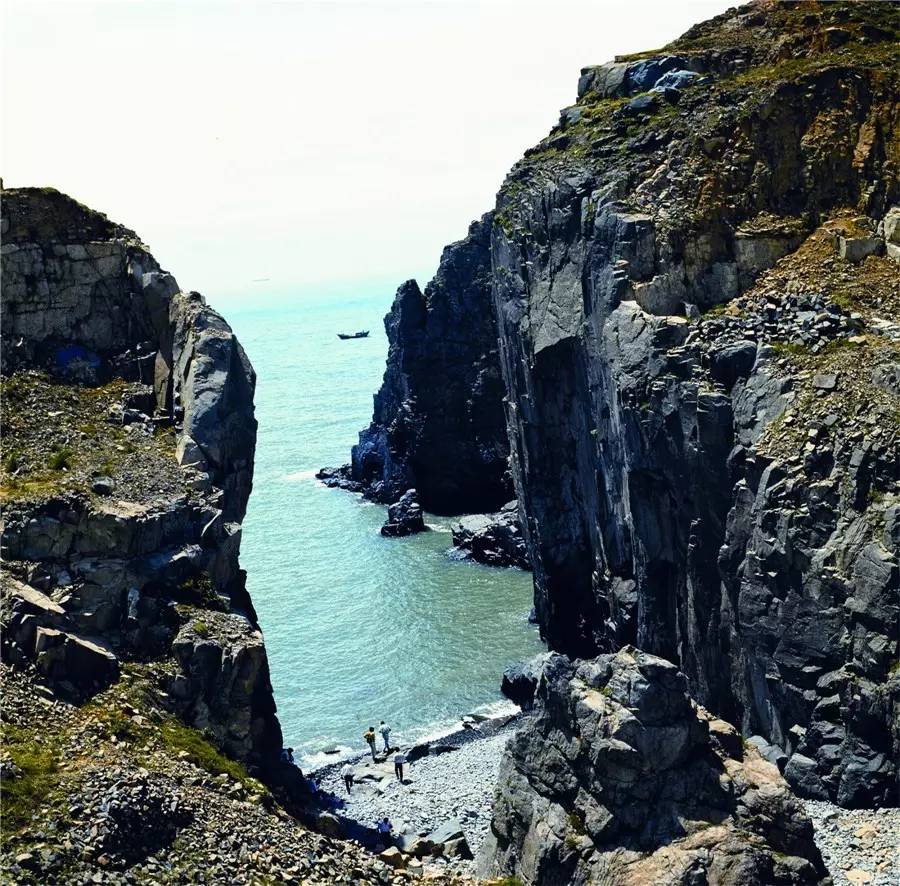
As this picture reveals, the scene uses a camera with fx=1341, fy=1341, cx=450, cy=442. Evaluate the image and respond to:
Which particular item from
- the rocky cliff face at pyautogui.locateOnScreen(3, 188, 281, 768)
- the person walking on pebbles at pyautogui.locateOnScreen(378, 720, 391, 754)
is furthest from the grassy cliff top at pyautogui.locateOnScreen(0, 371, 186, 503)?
the person walking on pebbles at pyautogui.locateOnScreen(378, 720, 391, 754)

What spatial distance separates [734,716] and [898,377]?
16860 mm

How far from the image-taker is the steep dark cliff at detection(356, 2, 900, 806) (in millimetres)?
54281

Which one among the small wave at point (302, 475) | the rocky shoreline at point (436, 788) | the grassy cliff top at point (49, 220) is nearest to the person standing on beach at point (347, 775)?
the rocky shoreline at point (436, 788)

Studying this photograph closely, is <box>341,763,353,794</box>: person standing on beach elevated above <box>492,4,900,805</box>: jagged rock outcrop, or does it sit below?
below

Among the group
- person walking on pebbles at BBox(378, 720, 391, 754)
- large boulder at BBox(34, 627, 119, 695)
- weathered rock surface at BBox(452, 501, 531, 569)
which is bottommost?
person walking on pebbles at BBox(378, 720, 391, 754)

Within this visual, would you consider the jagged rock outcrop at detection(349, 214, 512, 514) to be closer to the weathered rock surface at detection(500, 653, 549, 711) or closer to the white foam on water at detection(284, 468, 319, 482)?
the white foam on water at detection(284, 468, 319, 482)

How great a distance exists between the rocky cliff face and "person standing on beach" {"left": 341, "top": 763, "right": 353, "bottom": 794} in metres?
9.32

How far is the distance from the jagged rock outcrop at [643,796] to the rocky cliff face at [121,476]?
1120cm

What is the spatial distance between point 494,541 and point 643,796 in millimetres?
56763

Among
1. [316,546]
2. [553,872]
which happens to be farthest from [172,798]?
[316,546]

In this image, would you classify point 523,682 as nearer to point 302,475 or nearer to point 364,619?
point 364,619

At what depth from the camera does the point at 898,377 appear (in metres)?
55.7

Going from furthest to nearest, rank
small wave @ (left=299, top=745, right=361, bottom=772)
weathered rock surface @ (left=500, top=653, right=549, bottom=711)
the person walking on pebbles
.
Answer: weathered rock surface @ (left=500, top=653, right=549, bottom=711) < the person walking on pebbles < small wave @ (left=299, top=745, right=361, bottom=772)

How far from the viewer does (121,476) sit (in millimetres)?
51594
